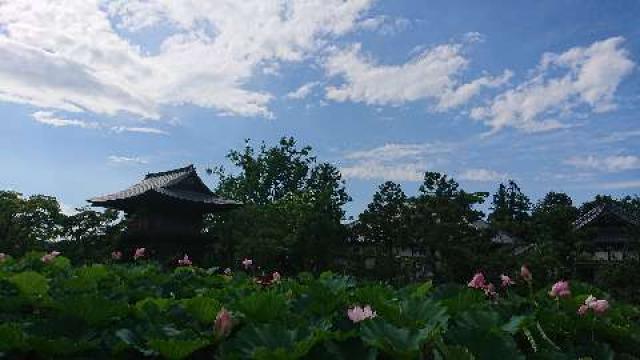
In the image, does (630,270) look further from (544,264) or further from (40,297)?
(40,297)

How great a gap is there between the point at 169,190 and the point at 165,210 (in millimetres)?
979

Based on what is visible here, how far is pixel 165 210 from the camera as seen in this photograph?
2914cm

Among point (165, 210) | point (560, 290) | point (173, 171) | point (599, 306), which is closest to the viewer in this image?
point (599, 306)

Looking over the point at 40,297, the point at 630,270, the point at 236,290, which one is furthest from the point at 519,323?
the point at 630,270

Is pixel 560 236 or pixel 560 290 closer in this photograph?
pixel 560 290

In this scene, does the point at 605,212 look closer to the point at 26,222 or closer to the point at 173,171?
the point at 173,171

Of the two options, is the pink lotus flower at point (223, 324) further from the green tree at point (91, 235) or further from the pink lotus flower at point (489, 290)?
the green tree at point (91, 235)

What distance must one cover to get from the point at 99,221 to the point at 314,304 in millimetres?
28051

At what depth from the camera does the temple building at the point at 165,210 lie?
28219 mm

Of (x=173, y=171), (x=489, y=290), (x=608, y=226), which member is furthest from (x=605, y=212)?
(x=489, y=290)

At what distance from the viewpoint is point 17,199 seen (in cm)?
2700

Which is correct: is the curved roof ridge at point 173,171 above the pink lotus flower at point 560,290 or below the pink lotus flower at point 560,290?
above

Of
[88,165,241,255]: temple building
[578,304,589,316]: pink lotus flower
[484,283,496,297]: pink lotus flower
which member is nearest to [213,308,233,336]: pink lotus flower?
[578,304,589,316]: pink lotus flower

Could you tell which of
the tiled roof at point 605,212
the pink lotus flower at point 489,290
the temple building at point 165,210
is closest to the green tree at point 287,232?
the temple building at point 165,210
